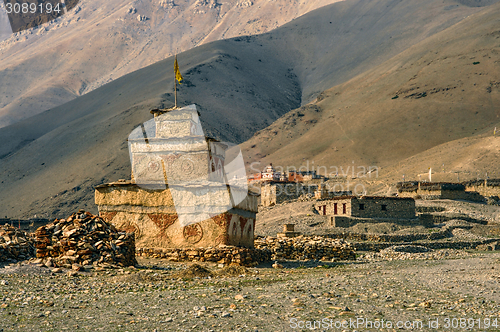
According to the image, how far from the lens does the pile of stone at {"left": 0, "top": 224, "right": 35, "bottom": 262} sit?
52.4ft

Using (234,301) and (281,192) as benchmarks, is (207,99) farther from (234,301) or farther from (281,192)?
(234,301)

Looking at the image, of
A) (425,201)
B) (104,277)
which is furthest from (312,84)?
(104,277)

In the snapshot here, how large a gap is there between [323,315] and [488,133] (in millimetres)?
88122

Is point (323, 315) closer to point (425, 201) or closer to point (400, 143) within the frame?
point (425, 201)

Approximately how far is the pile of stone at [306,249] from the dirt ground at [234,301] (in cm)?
670

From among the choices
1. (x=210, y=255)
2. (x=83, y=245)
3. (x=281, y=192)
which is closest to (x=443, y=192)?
(x=281, y=192)

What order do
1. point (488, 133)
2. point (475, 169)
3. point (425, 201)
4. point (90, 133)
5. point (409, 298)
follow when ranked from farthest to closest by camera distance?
point (90, 133)
point (488, 133)
point (475, 169)
point (425, 201)
point (409, 298)

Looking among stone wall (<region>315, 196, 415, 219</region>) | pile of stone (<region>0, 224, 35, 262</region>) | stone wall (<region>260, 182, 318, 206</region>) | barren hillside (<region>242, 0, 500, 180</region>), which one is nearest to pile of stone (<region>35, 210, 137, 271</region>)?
pile of stone (<region>0, 224, 35, 262</region>)

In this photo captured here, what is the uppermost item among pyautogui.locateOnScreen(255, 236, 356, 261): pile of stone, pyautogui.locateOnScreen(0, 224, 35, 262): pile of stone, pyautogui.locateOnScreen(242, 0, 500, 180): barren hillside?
pyautogui.locateOnScreen(242, 0, 500, 180): barren hillside

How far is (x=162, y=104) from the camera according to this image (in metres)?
106

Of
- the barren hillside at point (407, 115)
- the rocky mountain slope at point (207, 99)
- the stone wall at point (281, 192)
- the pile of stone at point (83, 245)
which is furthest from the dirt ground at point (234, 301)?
the rocky mountain slope at point (207, 99)

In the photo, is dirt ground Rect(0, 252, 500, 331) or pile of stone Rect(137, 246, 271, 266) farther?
pile of stone Rect(137, 246, 271, 266)

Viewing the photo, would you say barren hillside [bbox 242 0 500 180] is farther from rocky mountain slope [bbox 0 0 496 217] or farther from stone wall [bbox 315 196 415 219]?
stone wall [bbox 315 196 415 219]

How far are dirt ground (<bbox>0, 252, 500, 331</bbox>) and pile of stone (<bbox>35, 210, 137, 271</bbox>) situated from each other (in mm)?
789
